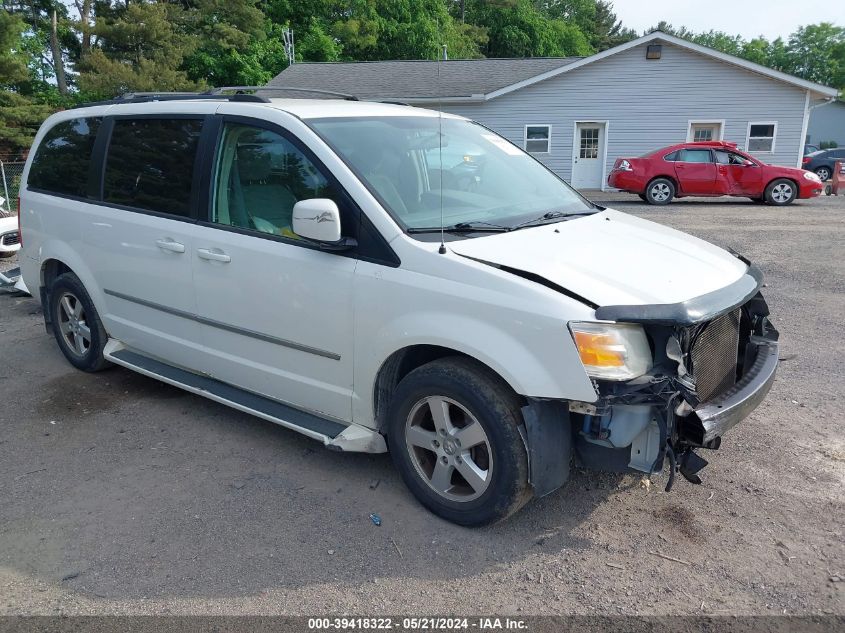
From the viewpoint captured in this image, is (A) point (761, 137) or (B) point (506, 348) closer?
(B) point (506, 348)

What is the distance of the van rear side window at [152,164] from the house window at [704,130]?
2180cm

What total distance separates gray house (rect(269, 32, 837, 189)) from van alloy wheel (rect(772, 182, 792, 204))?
19.4 ft

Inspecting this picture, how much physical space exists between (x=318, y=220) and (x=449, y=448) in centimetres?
Answer: 126

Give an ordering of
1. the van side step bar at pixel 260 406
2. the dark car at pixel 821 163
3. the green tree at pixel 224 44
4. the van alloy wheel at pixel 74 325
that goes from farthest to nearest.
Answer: the green tree at pixel 224 44
the dark car at pixel 821 163
the van alloy wheel at pixel 74 325
the van side step bar at pixel 260 406

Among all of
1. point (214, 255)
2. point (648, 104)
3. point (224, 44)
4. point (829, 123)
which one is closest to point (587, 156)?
point (648, 104)

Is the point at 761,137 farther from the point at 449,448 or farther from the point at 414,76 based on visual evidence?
the point at 449,448

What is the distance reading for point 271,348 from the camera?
3865 millimetres

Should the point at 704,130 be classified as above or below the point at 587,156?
above

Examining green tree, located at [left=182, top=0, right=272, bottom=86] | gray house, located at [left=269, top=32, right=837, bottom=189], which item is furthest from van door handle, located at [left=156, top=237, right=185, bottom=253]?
green tree, located at [left=182, top=0, right=272, bottom=86]

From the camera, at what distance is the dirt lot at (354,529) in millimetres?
2883

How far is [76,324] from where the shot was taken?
5359 mm

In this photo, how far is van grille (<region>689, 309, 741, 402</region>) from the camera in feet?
10.5

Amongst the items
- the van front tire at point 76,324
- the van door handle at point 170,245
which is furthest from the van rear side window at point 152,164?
the van front tire at point 76,324

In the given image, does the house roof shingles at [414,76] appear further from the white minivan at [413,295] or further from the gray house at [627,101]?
the white minivan at [413,295]
